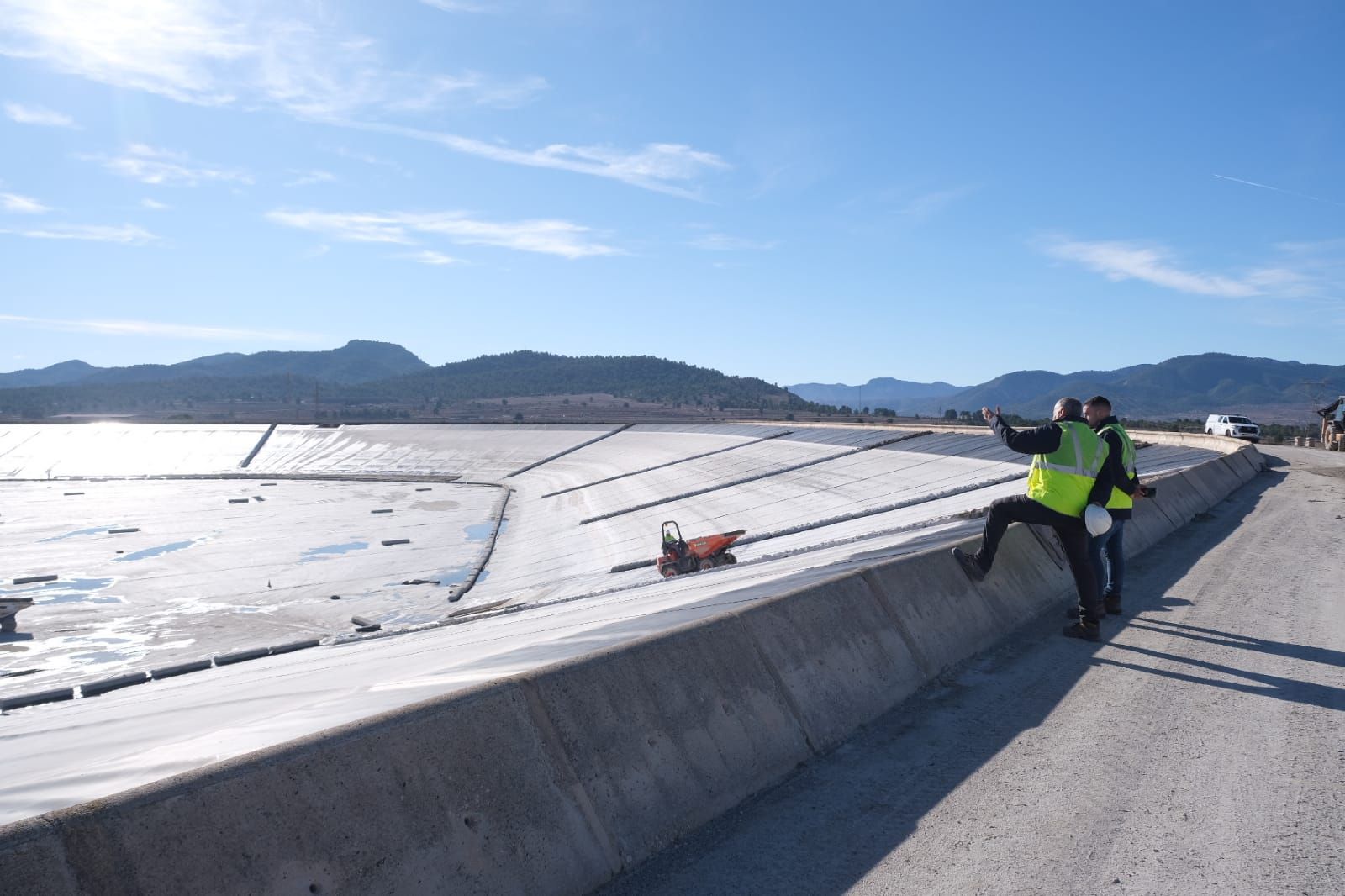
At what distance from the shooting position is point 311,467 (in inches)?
2921

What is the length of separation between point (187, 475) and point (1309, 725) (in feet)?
252

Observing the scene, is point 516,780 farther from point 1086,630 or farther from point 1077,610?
point 1077,610

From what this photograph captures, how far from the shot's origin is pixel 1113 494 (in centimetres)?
910

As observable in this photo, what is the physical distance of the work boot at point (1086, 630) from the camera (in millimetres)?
8016

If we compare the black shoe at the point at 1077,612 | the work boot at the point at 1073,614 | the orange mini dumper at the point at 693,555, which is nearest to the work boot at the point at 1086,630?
the black shoe at the point at 1077,612

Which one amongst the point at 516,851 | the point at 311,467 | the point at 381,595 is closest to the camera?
the point at 516,851

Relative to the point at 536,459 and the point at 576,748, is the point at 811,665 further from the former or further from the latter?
the point at 536,459

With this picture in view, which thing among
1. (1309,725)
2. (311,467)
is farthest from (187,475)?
(1309,725)

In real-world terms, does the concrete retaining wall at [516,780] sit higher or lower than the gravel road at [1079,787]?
higher

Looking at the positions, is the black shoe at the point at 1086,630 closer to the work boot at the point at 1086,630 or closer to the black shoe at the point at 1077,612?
the work boot at the point at 1086,630

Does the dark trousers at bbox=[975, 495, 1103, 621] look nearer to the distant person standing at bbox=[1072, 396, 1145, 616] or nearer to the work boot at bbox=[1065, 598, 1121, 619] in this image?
the distant person standing at bbox=[1072, 396, 1145, 616]

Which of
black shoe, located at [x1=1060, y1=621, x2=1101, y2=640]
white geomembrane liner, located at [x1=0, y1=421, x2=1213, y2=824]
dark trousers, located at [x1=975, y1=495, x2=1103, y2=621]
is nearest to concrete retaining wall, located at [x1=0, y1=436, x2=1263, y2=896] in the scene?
white geomembrane liner, located at [x1=0, y1=421, x2=1213, y2=824]

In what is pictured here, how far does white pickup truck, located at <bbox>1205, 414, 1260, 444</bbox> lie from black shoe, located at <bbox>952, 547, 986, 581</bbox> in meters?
54.4

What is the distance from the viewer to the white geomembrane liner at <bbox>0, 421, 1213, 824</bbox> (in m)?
6.56
